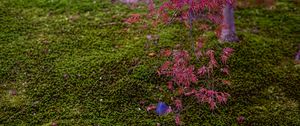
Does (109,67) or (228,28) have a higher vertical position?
(228,28)

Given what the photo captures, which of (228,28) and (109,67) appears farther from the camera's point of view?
(228,28)

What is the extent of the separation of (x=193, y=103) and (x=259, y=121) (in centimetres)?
116

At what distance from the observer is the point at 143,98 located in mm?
6430

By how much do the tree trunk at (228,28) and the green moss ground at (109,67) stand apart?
0.22 meters

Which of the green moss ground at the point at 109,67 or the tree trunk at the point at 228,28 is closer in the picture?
the green moss ground at the point at 109,67

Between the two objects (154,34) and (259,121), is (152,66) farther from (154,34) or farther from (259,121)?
(259,121)

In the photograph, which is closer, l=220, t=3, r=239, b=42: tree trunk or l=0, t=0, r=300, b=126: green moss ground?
l=0, t=0, r=300, b=126: green moss ground

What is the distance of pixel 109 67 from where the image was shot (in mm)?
7066

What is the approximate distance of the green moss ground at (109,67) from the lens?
6164mm

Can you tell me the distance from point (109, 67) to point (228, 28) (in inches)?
105

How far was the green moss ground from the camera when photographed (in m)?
6.16

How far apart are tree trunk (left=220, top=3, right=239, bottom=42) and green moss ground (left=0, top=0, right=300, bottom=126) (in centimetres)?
22

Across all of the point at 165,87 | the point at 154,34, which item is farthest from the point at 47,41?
the point at 165,87

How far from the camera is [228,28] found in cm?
766
